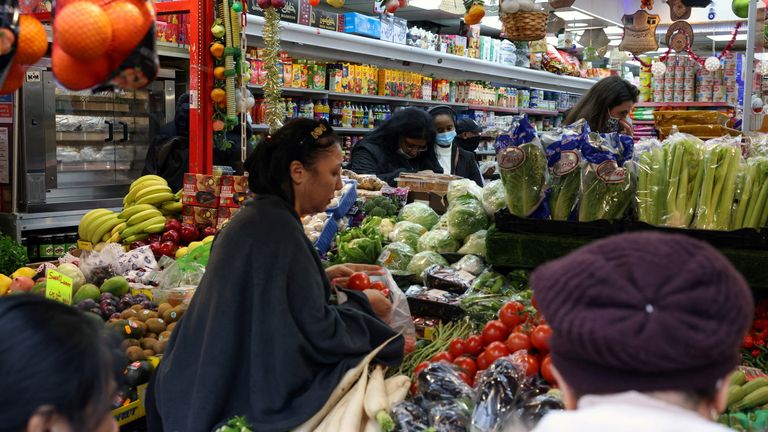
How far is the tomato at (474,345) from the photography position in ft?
9.37

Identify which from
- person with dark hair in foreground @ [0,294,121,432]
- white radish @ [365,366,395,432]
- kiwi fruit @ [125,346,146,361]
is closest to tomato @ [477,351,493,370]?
white radish @ [365,366,395,432]

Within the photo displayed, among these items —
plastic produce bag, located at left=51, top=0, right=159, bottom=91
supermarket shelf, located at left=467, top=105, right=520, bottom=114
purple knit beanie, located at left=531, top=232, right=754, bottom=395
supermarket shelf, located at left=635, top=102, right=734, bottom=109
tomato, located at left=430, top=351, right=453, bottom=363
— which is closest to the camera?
purple knit beanie, located at left=531, top=232, right=754, bottom=395

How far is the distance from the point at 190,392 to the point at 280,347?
1.27ft

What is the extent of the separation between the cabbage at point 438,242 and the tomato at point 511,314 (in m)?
1.20

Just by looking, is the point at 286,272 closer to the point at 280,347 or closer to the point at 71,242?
the point at 280,347

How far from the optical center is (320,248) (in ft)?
14.0

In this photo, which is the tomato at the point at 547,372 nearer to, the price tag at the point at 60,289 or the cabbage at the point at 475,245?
the cabbage at the point at 475,245

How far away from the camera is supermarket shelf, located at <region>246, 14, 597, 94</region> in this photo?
8.02 meters

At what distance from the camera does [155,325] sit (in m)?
3.46

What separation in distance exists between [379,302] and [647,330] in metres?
2.06

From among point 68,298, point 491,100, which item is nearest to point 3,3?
point 68,298

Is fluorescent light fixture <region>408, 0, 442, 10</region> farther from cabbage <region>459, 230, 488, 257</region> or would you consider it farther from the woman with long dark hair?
cabbage <region>459, 230, 488, 257</region>

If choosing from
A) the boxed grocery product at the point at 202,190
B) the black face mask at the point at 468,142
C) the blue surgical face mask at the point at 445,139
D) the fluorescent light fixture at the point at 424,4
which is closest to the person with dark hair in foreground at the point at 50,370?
the boxed grocery product at the point at 202,190

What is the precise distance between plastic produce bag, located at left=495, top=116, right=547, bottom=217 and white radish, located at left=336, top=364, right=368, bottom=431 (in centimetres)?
120
